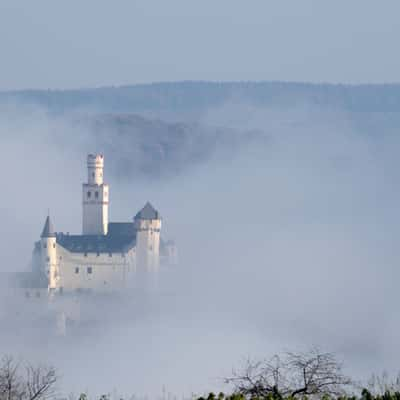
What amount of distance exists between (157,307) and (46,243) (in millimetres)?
10163

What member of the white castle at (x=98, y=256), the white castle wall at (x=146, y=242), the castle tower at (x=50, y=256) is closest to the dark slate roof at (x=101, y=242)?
the white castle at (x=98, y=256)

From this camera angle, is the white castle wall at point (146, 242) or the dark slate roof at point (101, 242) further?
the white castle wall at point (146, 242)

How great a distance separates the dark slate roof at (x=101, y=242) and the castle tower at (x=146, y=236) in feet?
1.78

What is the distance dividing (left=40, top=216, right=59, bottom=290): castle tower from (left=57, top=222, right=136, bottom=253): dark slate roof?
107cm

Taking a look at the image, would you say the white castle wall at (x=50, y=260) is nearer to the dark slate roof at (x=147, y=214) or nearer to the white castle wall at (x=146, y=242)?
the white castle wall at (x=146, y=242)

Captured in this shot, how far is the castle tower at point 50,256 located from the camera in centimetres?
14100

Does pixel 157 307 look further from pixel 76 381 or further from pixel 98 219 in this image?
pixel 76 381

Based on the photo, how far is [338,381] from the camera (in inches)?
1502

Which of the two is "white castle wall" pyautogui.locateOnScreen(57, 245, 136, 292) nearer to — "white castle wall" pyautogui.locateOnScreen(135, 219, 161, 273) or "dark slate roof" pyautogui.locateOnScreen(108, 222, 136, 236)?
"white castle wall" pyautogui.locateOnScreen(135, 219, 161, 273)

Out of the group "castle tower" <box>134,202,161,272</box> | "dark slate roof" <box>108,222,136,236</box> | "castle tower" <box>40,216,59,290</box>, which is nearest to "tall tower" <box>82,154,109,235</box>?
"dark slate roof" <box>108,222,136,236</box>

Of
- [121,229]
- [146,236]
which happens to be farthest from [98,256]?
[121,229]

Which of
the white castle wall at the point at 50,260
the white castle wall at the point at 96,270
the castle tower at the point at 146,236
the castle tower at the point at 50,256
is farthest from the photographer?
the castle tower at the point at 146,236

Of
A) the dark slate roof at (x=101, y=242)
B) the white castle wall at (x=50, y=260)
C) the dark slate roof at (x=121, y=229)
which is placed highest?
the dark slate roof at (x=121, y=229)

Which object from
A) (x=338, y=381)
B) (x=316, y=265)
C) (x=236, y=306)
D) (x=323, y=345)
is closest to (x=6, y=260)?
(x=236, y=306)
